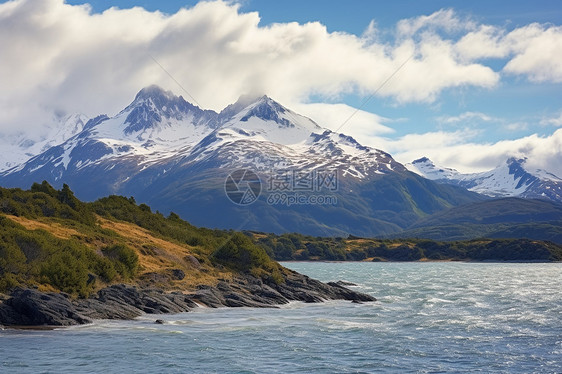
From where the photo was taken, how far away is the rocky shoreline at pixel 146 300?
1790 inches

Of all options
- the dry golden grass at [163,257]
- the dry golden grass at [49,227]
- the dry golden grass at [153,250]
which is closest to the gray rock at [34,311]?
the dry golden grass at [153,250]

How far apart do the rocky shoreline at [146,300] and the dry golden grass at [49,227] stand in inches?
574

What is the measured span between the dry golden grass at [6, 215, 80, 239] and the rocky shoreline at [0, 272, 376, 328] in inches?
574

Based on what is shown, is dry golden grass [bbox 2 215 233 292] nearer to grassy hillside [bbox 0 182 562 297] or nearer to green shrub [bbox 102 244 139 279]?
grassy hillside [bbox 0 182 562 297]

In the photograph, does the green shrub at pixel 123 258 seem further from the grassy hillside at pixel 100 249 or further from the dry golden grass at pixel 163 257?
the dry golden grass at pixel 163 257

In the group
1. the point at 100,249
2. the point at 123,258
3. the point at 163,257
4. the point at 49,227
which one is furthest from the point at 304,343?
the point at 49,227

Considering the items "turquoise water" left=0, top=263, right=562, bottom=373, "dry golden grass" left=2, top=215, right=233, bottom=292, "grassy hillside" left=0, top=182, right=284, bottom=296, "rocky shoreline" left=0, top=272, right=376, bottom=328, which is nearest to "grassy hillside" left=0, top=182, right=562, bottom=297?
"grassy hillside" left=0, top=182, right=284, bottom=296

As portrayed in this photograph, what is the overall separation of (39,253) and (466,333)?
3754 cm

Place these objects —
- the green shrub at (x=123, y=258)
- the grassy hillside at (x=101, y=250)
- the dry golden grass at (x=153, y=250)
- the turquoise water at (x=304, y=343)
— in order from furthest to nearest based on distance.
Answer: the dry golden grass at (x=153, y=250), the green shrub at (x=123, y=258), the grassy hillside at (x=101, y=250), the turquoise water at (x=304, y=343)

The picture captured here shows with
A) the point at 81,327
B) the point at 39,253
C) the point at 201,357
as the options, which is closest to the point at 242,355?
the point at 201,357

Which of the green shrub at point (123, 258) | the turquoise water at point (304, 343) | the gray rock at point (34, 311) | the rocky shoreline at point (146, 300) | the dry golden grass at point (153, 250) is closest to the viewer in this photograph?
the turquoise water at point (304, 343)

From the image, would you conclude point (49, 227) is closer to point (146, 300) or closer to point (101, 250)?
point (101, 250)

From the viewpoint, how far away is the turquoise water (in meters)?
36.2

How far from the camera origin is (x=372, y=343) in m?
44.9
